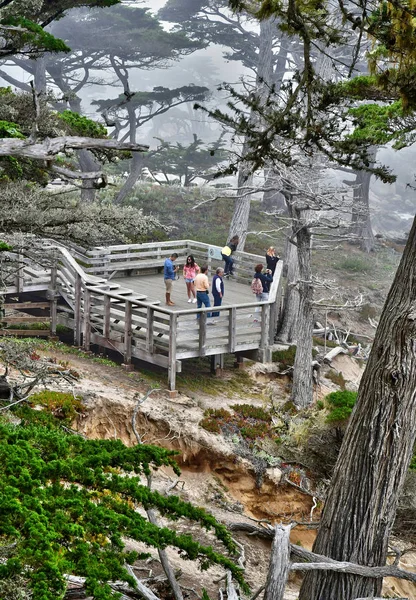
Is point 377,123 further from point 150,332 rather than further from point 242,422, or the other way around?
point 150,332

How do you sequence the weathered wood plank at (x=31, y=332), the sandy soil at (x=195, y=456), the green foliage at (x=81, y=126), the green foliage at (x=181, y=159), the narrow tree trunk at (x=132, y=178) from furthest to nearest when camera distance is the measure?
the green foliage at (x=181, y=159)
the narrow tree trunk at (x=132, y=178)
the weathered wood plank at (x=31, y=332)
the sandy soil at (x=195, y=456)
the green foliage at (x=81, y=126)

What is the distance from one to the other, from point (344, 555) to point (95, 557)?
3.89m

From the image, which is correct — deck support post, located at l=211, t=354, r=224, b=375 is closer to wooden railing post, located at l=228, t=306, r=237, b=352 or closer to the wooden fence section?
wooden railing post, located at l=228, t=306, r=237, b=352

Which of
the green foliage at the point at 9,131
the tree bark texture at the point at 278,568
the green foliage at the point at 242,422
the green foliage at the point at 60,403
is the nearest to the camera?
the tree bark texture at the point at 278,568

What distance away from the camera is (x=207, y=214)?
125 ft

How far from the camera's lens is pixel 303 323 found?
18812mm

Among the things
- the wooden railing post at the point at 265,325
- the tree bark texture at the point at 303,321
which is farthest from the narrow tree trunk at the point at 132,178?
the tree bark texture at the point at 303,321

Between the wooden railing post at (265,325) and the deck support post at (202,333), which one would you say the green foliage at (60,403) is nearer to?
the deck support post at (202,333)

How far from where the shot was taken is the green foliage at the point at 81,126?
11478mm

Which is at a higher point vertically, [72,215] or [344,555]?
[72,215]

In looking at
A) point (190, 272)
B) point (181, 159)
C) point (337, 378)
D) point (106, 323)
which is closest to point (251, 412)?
point (106, 323)

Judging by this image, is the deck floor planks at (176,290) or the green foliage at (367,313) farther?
the green foliage at (367,313)

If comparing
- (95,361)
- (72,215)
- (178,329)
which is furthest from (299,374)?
(72,215)

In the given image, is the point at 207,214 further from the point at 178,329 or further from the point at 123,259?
the point at 178,329
